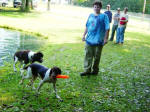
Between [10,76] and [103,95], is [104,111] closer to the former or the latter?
[103,95]

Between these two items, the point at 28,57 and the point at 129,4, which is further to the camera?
the point at 129,4

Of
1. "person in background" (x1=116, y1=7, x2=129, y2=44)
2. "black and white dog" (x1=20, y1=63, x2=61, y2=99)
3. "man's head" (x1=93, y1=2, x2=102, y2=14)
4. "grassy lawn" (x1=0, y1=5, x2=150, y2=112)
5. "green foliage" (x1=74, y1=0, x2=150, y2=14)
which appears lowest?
"grassy lawn" (x1=0, y1=5, x2=150, y2=112)

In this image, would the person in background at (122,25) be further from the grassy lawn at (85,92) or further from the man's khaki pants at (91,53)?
the man's khaki pants at (91,53)

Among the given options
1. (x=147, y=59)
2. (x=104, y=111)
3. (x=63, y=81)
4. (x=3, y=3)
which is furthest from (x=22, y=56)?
(x=3, y=3)

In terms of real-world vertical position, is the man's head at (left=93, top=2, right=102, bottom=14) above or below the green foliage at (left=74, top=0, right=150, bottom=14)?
below

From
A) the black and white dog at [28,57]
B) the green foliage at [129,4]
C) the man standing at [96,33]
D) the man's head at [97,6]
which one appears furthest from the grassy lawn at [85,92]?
the green foliage at [129,4]

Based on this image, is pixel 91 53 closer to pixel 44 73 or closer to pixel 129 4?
pixel 44 73

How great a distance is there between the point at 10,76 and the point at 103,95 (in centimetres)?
305

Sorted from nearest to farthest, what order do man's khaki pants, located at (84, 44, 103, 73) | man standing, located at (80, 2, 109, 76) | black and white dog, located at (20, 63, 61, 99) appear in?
black and white dog, located at (20, 63, 61, 99) → man standing, located at (80, 2, 109, 76) → man's khaki pants, located at (84, 44, 103, 73)

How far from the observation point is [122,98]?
231 inches

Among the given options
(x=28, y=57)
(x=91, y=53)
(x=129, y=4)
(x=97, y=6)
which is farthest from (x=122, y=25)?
(x=129, y=4)

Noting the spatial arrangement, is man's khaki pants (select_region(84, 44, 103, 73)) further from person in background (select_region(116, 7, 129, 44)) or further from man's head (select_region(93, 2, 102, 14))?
person in background (select_region(116, 7, 129, 44))

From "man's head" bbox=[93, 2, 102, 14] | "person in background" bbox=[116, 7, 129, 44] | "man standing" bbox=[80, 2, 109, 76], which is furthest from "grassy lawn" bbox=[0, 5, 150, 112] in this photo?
"person in background" bbox=[116, 7, 129, 44]

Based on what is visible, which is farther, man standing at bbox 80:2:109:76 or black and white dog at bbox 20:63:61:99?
man standing at bbox 80:2:109:76
